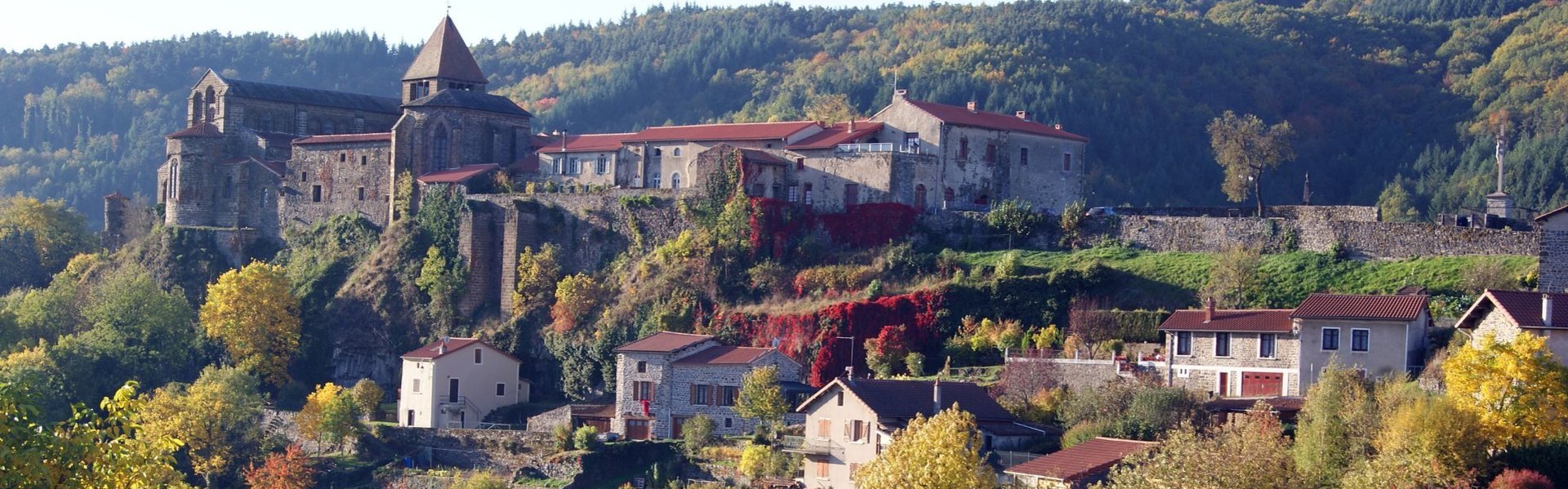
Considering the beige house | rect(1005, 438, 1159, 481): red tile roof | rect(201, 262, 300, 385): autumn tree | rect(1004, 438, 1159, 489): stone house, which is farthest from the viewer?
rect(201, 262, 300, 385): autumn tree

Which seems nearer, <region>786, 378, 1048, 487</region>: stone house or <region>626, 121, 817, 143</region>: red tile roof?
<region>786, 378, 1048, 487</region>: stone house

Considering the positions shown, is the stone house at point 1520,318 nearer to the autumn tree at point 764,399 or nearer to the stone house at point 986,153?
the autumn tree at point 764,399

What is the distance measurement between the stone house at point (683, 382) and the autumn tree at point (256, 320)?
18.0m

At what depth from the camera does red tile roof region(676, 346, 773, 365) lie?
61.2 metres

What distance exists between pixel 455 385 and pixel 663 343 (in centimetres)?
833

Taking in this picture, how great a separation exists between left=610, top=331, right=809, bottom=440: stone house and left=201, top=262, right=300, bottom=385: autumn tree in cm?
1796

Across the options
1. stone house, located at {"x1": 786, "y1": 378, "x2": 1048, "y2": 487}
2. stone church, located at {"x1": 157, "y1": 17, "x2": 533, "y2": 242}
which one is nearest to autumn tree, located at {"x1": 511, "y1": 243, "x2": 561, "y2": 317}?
stone church, located at {"x1": 157, "y1": 17, "x2": 533, "y2": 242}

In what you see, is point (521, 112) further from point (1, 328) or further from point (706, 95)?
point (706, 95)

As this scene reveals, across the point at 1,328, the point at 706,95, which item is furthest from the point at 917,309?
the point at 706,95

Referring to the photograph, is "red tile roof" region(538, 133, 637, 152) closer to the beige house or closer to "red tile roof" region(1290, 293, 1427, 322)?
the beige house

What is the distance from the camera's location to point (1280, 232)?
63250 mm

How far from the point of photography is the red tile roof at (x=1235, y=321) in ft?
175

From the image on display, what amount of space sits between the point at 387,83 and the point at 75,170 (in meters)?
25.9

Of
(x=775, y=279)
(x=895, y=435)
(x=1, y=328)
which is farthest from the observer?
(x=1, y=328)
